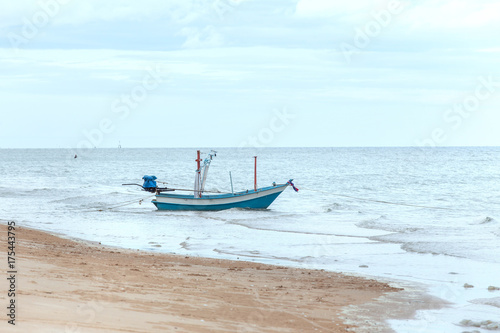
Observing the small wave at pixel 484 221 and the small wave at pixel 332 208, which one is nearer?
the small wave at pixel 484 221

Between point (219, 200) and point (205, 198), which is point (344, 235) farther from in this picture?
point (205, 198)

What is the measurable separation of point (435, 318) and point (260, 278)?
11.6ft

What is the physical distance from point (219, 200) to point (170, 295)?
1956 centimetres

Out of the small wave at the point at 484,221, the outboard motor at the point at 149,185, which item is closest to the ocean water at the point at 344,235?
the small wave at the point at 484,221

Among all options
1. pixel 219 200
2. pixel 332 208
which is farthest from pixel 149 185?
pixel 332 208

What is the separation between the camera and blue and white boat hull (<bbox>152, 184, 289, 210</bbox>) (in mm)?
28312

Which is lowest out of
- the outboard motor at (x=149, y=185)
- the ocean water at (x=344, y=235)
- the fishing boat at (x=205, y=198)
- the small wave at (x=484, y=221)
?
the ocean water at (x=344, y=235)

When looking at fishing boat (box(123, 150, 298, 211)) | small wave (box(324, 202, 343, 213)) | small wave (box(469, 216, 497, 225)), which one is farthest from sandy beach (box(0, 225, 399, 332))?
small wave (box(324, 202, 343, 213))

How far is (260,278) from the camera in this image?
440 inches

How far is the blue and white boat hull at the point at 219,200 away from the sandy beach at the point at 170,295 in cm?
1511

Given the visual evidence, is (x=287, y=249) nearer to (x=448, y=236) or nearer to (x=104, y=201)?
(x=448, y=236)

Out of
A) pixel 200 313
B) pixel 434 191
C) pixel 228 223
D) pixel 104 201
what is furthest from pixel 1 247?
pixel 434 191

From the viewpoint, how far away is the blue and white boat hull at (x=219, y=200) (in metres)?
28.3

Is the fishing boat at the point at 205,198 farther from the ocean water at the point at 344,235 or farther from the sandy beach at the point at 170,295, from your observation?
the sandy beach at the point at 170,295
